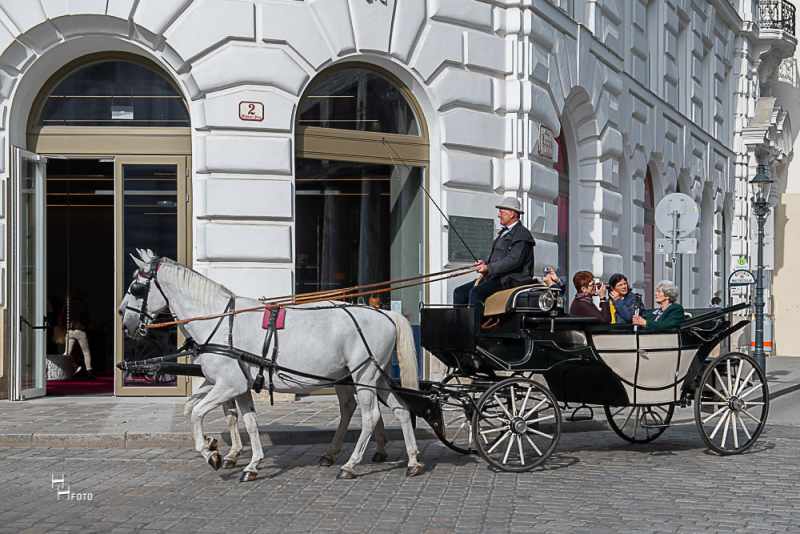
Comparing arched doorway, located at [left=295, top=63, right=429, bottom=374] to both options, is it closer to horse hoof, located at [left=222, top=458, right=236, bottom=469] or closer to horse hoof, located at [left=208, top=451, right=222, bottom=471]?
horse hoof, located at [left=222, top=458, right=236, bottom=469]

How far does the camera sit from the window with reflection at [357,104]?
15117 mm

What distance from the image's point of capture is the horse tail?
9594mm

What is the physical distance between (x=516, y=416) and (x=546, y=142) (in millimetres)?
8489

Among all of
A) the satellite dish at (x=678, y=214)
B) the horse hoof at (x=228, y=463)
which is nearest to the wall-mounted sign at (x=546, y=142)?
the satellite dish at (x=678, y=214)

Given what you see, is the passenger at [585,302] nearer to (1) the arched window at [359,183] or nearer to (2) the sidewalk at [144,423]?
(2) the sidewalk at [144,423]

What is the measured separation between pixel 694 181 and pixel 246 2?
17367 mm

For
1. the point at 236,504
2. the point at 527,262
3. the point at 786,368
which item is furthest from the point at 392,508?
the point at 786,368

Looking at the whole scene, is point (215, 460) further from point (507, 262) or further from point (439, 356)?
point (507, 262)

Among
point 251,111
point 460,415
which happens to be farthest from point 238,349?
point 251,111

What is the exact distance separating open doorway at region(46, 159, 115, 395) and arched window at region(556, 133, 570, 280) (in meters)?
7.40

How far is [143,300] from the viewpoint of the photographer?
930 cm

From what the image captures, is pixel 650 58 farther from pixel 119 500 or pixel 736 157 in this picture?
pixel 119 500

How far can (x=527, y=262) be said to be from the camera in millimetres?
10227

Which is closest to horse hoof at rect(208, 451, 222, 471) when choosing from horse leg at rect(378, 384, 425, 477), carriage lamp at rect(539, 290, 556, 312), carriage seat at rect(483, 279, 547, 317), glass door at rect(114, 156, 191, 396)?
horse leg at rect(378, 384, 425, 477)
